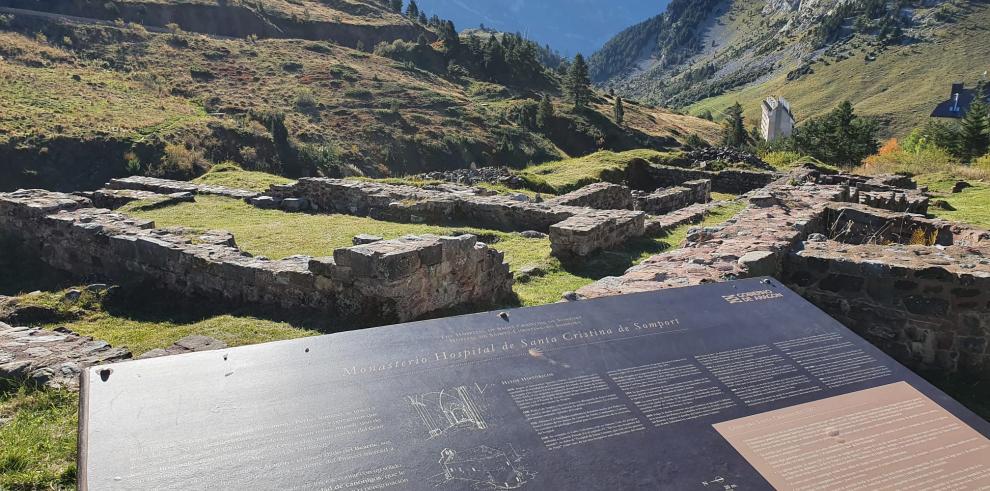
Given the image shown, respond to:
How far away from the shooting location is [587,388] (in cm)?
353

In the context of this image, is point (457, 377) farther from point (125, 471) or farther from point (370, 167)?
point (370, 167)

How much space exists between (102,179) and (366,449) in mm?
29842

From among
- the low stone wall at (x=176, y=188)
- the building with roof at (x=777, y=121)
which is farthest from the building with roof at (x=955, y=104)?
the low stone wall at (x=176, y=188)

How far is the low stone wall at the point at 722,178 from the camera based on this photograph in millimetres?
24297

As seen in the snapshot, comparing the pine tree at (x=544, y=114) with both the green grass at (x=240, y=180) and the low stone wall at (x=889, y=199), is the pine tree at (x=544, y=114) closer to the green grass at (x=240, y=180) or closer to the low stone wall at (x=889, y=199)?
the green grass at (x=240, y=180)

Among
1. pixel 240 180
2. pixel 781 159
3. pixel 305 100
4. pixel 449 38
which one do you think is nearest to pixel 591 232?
pixel 240 180

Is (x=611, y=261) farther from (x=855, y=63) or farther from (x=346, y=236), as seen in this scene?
(x=855, y=63)

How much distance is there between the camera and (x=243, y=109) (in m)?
42.2

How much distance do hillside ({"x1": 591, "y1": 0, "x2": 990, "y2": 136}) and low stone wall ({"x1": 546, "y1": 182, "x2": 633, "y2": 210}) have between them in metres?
87.3

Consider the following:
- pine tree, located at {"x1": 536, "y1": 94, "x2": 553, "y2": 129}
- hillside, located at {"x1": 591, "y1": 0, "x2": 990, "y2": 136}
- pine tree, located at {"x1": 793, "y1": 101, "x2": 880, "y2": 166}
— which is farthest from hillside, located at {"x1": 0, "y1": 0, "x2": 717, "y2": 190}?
hillside, located at {"x1": 591, "y1": 0, "x2": 990, "y2": 136}

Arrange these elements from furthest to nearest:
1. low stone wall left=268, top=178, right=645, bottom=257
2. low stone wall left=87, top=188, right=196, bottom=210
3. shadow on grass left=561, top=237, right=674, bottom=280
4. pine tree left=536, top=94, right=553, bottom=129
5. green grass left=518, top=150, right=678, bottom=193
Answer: pine tree left=536, top=94, right=553, bottom=129, green grass left=518, top=150, right=678, bottom=193, low stone wall left=87, top=188, right=196, bottom=210, low stone wall left=268, top=178, right=645, bottom=257, shadow on grass left=561, top=237, right=674, bottom=280

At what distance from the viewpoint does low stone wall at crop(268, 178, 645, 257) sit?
37.0 ft

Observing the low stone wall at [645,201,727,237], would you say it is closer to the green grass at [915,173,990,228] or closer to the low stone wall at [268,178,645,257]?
the low stone wall at [268,178,645,257]

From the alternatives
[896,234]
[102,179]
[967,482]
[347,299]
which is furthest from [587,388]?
[102,179]
